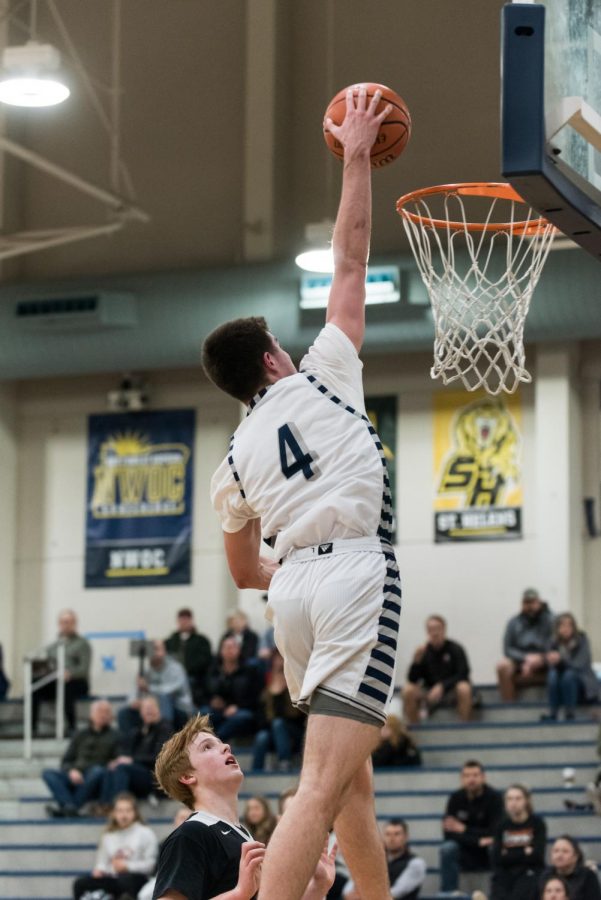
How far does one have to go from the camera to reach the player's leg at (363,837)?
5223mm

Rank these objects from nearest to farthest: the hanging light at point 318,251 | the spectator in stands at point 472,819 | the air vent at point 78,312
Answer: the spectator in stands at point 472,819, the hanging light at point 318,251, the air vent at point 78,312

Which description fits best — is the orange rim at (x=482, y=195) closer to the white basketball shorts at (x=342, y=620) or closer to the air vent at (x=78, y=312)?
the white basketball shorts at (x=342, y=620)

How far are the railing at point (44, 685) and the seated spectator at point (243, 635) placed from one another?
203 centimetres

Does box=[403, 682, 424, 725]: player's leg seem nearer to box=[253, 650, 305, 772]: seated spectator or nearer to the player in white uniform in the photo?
box=[253, 650, 305, 772]: seated spectator

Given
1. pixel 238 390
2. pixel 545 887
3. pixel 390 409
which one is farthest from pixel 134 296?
pixel 238 390

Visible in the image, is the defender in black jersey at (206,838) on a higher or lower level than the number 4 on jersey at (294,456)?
lower

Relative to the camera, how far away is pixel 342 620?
5.07 metres

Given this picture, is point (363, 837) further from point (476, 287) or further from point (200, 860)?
point (476, 287)

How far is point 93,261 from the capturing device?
2122 cm

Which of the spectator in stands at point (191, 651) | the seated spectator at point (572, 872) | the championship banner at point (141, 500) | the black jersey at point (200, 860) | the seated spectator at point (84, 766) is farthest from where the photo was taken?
the championship banner at point (141, 500)

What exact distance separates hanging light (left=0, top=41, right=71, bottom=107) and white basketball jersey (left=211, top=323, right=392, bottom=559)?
9184mm

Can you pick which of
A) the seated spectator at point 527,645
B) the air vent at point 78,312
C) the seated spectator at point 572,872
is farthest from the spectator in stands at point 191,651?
the seated spectator at point 572,872

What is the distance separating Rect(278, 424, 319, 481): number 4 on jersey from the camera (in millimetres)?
Answer: 5215

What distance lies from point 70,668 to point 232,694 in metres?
2.43
